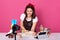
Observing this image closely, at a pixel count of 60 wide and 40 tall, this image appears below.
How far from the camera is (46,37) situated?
1.57 m

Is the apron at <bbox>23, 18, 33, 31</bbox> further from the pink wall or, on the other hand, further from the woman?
the pink wall

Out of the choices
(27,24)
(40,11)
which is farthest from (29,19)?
(40,11)

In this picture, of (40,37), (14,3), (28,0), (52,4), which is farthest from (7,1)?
(40,37)

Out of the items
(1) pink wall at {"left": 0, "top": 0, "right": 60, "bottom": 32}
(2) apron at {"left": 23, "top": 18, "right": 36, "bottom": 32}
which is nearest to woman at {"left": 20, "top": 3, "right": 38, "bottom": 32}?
(2) apron at {"left": 23, "top": 18, "right": 36, "bottom": 32}

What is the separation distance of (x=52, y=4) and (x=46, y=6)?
0.26ft

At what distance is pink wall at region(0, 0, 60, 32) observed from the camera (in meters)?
2.08

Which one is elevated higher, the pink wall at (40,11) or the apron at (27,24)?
the pink wall at (40,11)

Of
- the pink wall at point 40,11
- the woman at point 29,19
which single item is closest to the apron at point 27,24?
the woman at point 29,19

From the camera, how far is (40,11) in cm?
210

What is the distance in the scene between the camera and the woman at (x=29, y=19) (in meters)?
1.98

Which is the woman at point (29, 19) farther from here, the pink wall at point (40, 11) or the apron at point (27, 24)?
the pink wall at point (40, 11)

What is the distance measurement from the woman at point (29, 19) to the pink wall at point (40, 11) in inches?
4.1

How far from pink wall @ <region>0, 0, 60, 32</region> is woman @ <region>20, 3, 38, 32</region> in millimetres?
103

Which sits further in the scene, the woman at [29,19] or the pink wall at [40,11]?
the pink wall at [40,11]
